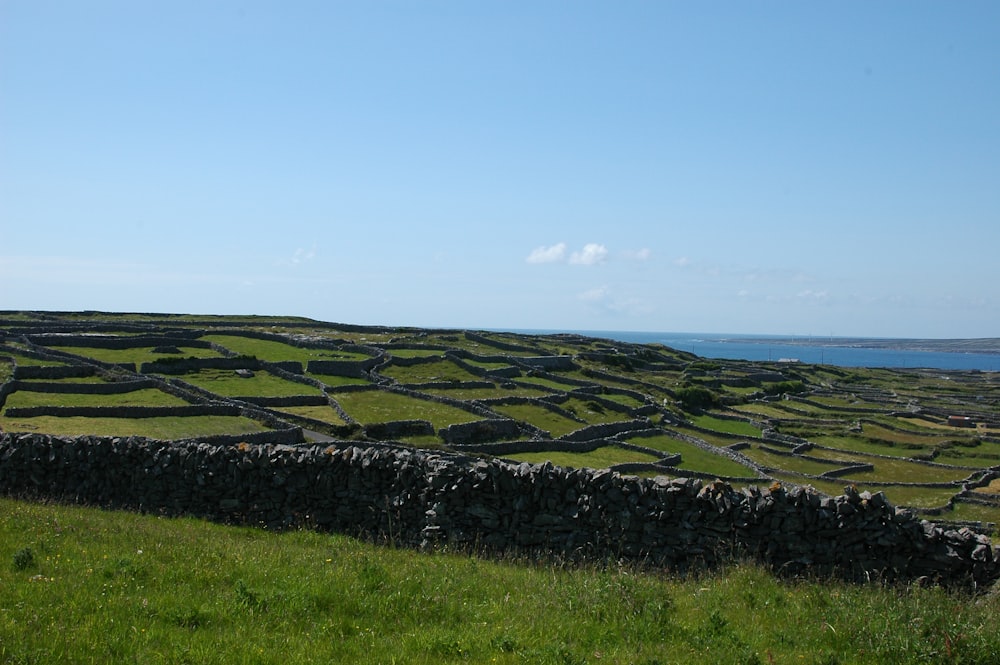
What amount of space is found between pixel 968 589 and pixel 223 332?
270 feet

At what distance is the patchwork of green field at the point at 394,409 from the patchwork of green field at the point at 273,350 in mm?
12340

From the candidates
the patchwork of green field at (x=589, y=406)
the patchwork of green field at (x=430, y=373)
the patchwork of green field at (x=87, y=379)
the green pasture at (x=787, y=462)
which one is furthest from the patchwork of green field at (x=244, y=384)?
the green pasture at (x=787, y=462)

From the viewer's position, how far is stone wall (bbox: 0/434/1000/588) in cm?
1254

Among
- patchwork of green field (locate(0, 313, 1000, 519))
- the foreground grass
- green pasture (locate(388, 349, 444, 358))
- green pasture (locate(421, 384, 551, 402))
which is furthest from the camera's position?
green pasture (locate(388, 349, 444, 358))

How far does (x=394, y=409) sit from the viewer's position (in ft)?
198

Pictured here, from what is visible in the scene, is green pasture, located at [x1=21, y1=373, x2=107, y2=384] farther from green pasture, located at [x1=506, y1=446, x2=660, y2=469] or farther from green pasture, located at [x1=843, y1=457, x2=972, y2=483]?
green pasture, located at [x1=843, y1=457, x2=972, y2=483]

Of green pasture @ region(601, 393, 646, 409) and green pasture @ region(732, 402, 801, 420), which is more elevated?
green pasture @ region(601, 393, 646, 409)

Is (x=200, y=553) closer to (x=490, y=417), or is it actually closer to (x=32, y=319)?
(x=490, y=417)

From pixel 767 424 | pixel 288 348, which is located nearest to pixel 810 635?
pixel 288 348

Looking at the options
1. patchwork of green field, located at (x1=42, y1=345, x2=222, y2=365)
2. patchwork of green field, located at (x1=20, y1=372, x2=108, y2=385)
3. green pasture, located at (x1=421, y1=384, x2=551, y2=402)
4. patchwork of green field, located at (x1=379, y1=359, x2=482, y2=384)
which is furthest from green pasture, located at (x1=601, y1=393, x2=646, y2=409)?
patchwork of green field, located at (x1=20, y1=372, x2=108, y2=385)

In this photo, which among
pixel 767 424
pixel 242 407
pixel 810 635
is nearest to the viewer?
pixel 810 635

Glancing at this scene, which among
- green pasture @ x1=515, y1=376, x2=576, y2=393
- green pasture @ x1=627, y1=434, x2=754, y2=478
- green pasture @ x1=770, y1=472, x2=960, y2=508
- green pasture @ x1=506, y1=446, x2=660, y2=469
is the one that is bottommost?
green pasture @ x1=770, y1=472, x2=960, y2=508

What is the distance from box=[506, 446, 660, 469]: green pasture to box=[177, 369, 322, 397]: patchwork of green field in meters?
19.0

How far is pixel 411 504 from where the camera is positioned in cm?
1483
